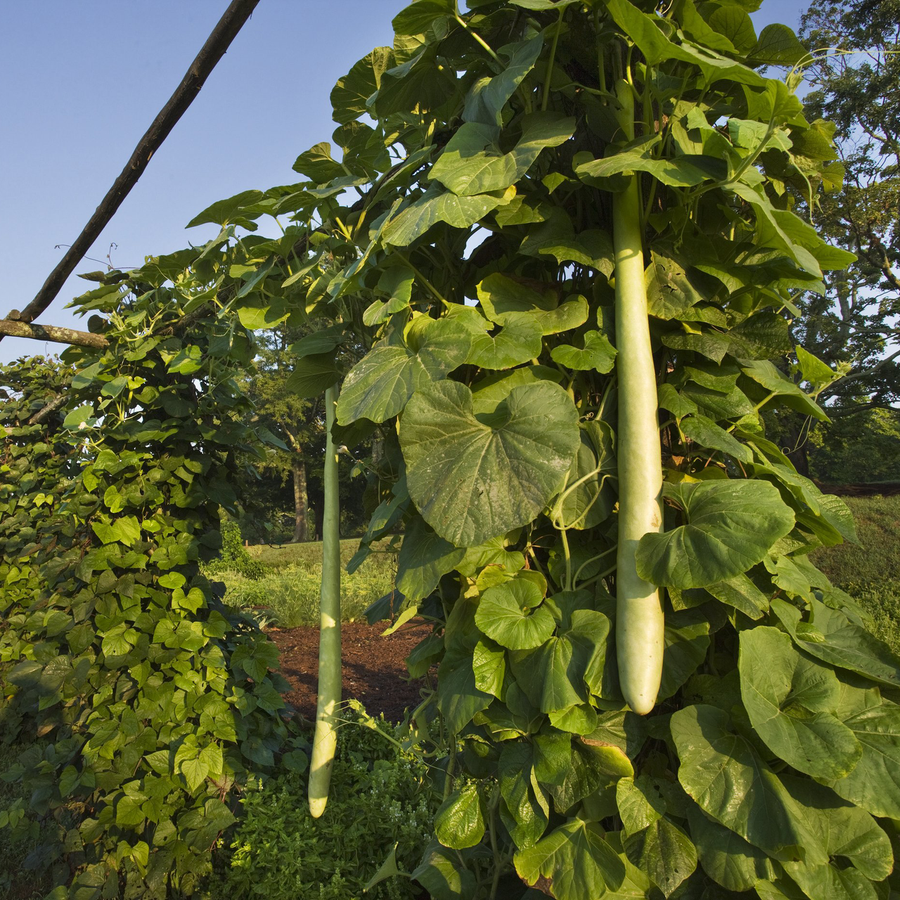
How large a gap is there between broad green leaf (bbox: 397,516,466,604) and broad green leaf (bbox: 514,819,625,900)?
1.33ft

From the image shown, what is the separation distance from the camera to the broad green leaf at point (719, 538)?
0.81 metres

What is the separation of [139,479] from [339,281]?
5.43 ft

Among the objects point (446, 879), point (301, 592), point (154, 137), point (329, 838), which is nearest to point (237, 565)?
point (301, 592)

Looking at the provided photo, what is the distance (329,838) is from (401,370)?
2.02m

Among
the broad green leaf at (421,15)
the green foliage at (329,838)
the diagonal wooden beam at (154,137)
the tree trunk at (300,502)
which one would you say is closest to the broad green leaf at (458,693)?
the broad green leaf at (421,15)

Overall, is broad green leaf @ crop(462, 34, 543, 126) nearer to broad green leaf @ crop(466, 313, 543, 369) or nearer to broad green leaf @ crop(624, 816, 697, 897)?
broad green leaf @ crop(466, 313, 543, 369)

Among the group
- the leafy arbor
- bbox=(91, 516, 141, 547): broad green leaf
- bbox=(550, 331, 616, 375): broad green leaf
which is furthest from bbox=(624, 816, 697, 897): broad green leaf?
bbox=(91, 516, 141, 547): broad green leaf

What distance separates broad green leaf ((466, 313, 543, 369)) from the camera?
94cm

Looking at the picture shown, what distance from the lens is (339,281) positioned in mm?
1144

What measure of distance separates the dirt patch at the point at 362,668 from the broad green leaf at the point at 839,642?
2.64m

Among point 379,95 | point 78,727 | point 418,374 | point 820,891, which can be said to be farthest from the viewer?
point 78,727

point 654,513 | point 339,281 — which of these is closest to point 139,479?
point 339,281

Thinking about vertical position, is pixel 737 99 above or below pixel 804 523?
above

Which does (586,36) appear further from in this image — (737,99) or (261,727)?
(261,727)
